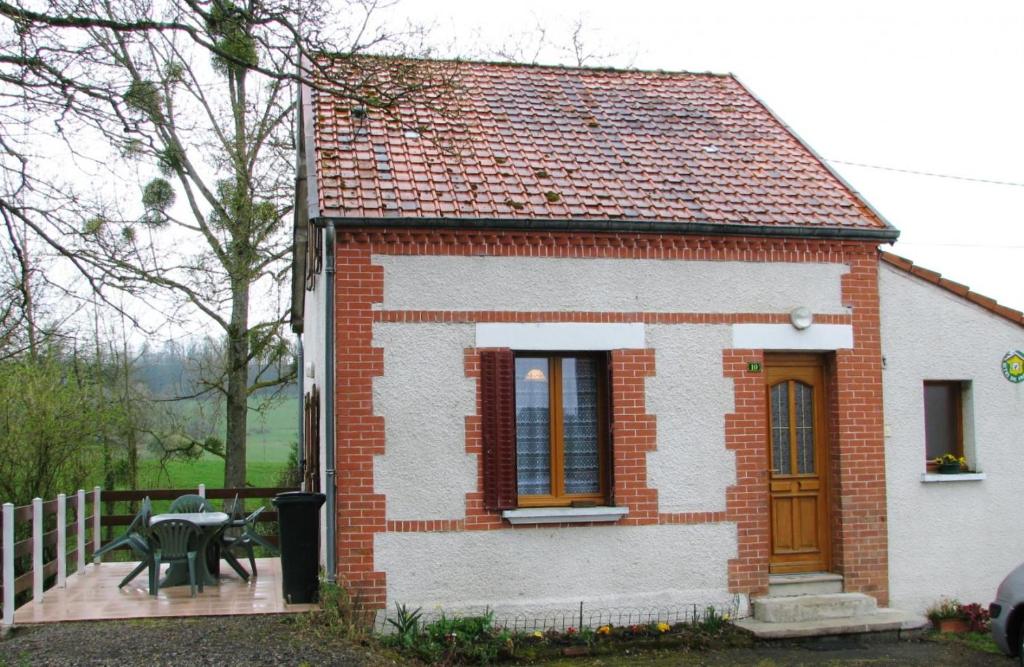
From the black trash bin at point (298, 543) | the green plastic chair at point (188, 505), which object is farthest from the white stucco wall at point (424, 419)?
the green plastic chair at point (188, 505)

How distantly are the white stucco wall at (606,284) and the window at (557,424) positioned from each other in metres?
0.60

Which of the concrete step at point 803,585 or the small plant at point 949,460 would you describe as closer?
the concrete step at point 803,585

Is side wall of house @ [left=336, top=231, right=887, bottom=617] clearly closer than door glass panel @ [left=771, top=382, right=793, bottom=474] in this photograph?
Yes

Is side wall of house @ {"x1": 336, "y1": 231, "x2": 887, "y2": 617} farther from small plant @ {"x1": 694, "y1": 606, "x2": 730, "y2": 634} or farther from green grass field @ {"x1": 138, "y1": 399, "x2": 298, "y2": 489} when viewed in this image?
green grass field @ {"x1": 138, "y1": 399, "x2": 298, "y2": 489}

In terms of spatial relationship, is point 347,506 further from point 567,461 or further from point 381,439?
point 567,461

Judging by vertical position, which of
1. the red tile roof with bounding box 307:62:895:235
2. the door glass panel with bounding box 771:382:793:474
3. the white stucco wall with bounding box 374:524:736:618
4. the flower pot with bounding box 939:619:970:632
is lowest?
the flower pot with bounding box 939:619:970:632

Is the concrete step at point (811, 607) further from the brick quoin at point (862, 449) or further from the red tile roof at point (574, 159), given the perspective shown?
the red tile roof at point (574, 159)

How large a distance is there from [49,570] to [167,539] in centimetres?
288

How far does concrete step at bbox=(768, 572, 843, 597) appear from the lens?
10875mm

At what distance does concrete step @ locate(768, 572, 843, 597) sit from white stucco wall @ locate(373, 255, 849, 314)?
9.18 feet

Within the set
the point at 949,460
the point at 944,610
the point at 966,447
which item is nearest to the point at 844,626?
the point at 944,610

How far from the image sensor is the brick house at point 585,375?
10.1 metres

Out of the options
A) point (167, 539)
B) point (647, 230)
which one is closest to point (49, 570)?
point (167, 539)

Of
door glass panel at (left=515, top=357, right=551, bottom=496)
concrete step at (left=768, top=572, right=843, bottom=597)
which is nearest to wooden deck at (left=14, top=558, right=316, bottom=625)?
door glass panel at (left=515, top=357, right=551, bottom=496)
